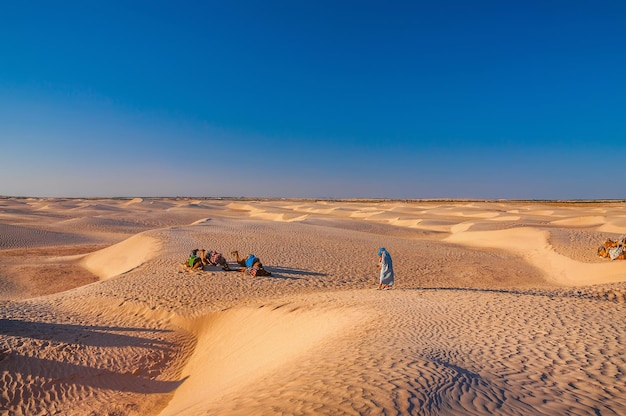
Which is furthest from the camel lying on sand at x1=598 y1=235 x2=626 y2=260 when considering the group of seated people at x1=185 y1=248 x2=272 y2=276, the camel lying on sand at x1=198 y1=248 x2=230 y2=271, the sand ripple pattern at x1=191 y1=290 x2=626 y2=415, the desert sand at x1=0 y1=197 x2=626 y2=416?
the camel lying on sand at x1=198 y1=248 x2=230 y2=271

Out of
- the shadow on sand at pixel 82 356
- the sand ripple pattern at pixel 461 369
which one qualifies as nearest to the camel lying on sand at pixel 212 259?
the shadow on sand at pixel 82 356

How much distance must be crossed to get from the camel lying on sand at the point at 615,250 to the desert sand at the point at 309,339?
78cm

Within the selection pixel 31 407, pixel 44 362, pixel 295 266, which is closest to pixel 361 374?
pixel 31 407

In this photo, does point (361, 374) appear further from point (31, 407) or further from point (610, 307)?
point (610, 307)

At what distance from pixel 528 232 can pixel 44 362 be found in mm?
27296

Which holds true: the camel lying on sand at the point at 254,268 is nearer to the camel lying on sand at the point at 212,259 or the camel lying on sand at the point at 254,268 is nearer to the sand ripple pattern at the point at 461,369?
the camel lying on sand at the point at 212,259

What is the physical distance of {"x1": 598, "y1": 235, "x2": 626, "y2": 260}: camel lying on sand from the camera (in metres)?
17.1

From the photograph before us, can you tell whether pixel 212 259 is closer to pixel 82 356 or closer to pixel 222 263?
pixel 222 263

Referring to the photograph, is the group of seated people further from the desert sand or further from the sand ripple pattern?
the sand ripple pattern

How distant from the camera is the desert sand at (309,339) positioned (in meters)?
4.45

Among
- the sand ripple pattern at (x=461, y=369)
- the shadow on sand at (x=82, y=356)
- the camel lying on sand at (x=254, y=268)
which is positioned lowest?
the shadow on sand at (x=82, y=356)

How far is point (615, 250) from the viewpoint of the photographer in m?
17.5

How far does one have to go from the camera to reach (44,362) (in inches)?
293

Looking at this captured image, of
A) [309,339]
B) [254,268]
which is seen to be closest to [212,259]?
[254,268]
